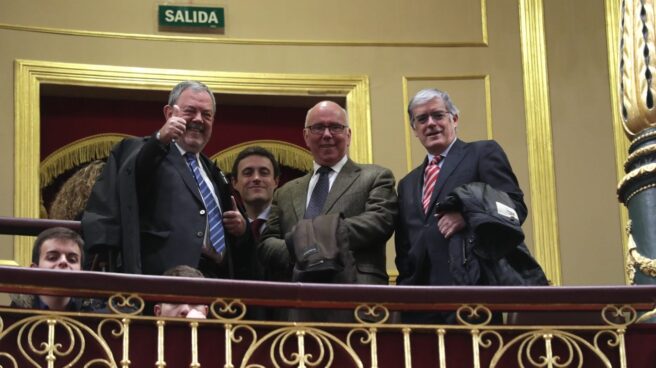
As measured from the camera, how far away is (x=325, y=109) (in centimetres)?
692

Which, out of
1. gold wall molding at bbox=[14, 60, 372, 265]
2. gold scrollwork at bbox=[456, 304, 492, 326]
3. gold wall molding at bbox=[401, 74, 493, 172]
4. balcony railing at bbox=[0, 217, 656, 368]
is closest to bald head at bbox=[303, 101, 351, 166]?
balcony railing at bbox=[0, 217, 656, 368]

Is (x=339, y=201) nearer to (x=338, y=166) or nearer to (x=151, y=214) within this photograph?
(x=338, y=166)

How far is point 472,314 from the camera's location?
19.0 ft

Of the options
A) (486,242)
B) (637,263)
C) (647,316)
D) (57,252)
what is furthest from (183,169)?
(647,316)

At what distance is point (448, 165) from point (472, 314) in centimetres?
105

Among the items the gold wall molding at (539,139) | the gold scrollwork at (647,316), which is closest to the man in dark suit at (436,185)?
the gold scrollwork at (647,316)

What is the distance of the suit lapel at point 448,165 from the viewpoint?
6.62 m

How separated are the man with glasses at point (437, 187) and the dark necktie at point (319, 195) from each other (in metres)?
0.33

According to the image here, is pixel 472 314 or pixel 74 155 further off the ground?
pixel 74 155

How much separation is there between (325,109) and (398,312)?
113 cm

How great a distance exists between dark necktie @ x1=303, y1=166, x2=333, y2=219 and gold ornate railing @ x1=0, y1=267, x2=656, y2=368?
87cm

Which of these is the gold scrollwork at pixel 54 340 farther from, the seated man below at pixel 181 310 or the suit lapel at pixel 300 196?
→ the suit lapel at pixel 300 196

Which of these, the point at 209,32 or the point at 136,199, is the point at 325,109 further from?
the point at 209,32

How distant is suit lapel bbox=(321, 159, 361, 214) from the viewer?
22.1 feet
